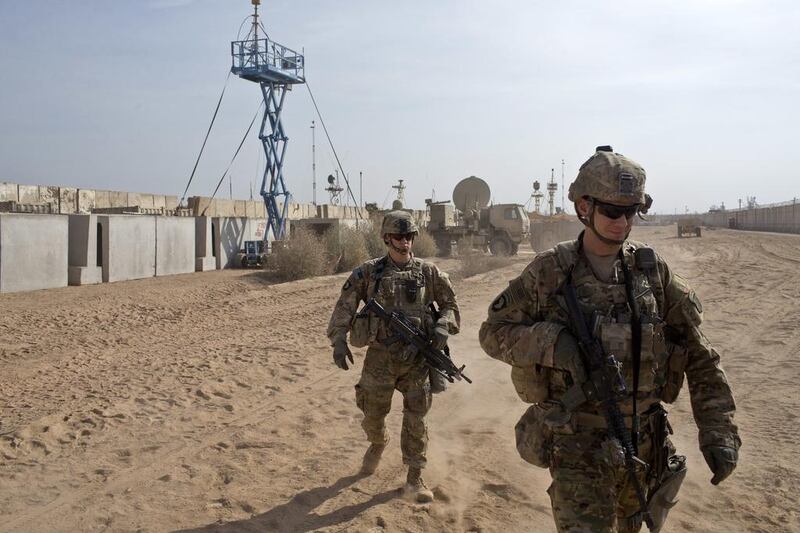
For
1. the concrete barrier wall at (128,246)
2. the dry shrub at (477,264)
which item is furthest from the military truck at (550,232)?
the concrete barrier wall at (128,246)

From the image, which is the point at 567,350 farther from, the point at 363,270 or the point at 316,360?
the point at 316,360

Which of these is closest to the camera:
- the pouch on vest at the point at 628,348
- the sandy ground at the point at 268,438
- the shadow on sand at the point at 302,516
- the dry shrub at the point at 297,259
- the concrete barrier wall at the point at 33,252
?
the pouch on vest at the point at 628,348

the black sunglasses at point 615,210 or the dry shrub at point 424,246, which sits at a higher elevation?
the black sunglasses at point 615,210

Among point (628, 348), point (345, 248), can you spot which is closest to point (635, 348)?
point (628, 348)

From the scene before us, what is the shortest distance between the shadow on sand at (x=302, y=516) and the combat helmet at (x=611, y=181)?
7.95 feet

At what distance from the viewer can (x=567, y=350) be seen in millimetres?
2381

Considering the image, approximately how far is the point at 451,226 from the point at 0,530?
2370cm

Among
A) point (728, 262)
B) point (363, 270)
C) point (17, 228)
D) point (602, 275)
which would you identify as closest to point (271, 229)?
point (17, 228)

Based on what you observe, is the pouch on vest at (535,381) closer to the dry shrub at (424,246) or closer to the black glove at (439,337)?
the black glove at (439,337)

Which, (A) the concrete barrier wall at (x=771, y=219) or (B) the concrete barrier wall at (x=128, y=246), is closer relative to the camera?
(B) the concrete barrier wall at (x=128, y=246)

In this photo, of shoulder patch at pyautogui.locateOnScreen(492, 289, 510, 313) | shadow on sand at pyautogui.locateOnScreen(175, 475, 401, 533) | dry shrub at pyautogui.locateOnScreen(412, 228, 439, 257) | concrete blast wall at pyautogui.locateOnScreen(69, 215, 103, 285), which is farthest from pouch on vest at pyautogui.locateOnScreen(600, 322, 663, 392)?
dry shrub at pyautogui.locateOnScreen(412, 228, 439, 257)

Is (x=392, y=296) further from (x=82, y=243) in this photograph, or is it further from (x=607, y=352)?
(x=82, y=243)

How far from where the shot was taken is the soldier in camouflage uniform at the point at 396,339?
4242 millimetres

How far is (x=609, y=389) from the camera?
236 cm
